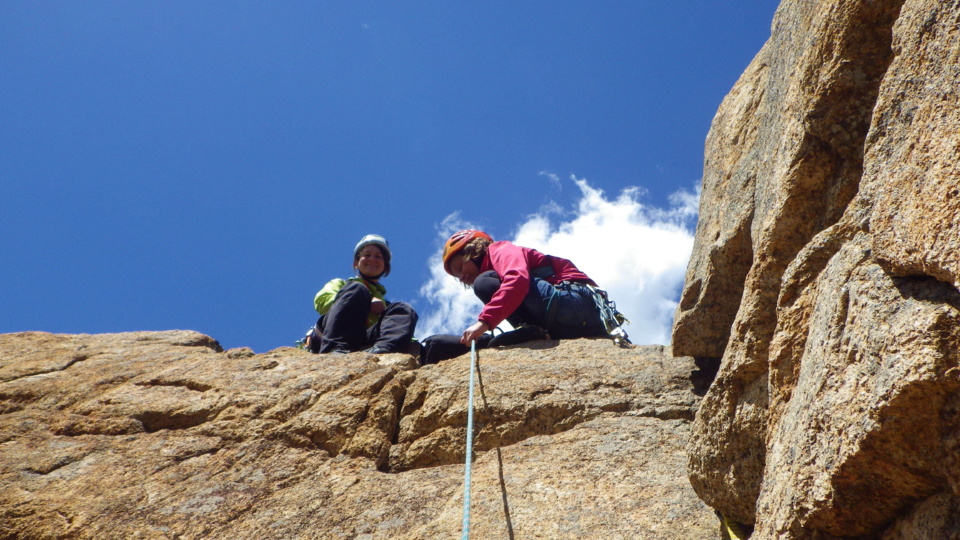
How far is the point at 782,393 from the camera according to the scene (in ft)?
10.2

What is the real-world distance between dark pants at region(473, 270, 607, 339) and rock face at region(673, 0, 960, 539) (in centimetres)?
279

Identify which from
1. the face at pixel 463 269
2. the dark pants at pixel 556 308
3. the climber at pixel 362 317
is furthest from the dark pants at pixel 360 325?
the dark pants at pixel 556 308

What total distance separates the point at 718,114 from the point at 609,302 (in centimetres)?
233

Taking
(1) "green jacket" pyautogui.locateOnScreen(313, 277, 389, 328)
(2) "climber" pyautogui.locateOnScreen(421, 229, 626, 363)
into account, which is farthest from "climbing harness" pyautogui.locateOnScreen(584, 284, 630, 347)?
(1) "green jacket" pyautogui.locateOnScreen(313, 277, 389, 328)

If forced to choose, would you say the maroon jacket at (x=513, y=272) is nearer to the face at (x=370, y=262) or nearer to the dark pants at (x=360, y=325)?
the dark pants at (x=360, y=325)

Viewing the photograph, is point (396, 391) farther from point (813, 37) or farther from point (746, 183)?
point (813, 37)

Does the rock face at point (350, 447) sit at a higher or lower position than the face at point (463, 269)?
lower

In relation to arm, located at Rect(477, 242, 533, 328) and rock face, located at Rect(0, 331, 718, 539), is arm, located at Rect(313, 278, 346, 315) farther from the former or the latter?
arm, located at Rect(477, 242, 533, 328)

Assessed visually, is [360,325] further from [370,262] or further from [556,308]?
[556,308]

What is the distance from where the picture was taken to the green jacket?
26.3 ft

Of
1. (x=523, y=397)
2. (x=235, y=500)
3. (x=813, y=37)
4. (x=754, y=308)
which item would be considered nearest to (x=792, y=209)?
(x=754, y=308)

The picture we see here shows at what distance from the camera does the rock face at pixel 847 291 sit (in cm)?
215

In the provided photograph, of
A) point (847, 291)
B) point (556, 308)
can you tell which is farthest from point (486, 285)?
point (847, 291)

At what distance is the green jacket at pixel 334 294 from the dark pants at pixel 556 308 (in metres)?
1.51
